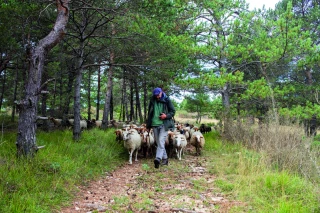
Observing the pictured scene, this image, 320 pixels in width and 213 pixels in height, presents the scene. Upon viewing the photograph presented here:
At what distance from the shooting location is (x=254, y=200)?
4.53m

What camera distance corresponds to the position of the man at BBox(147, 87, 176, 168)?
23.9ft

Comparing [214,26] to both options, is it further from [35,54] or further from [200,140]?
[35,54]

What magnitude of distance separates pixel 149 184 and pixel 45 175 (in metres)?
2.21

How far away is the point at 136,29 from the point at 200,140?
15.8ft

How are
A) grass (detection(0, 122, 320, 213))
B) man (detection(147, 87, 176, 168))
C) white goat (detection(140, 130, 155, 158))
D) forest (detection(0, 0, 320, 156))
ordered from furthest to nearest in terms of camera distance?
white goat (detection(140, 130, 155, 158)), man (detection(147, 87, 176, 168)), forest (detection(0, 0, 320, 156)), grass (detection(0, 122, 320, 213))

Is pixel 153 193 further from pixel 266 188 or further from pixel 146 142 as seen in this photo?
pixel 146 142

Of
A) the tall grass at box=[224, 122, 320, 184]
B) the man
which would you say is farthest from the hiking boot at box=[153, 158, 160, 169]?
the tall grass at box=[224, 122, 320, 184]

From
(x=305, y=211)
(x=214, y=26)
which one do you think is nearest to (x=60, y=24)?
(x=305, y=211)

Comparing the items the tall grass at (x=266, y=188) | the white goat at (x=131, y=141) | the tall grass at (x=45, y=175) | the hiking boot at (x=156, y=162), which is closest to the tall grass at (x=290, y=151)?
the tall grass at (x=266, y=188)

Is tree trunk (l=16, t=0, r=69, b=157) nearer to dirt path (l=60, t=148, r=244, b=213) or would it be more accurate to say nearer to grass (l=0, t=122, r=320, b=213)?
grass (l=0, t=122, r=320, b=213)

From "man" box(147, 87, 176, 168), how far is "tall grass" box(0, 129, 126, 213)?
1498 millimetres

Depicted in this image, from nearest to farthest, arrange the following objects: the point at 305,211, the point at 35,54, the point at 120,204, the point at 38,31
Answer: the point at 305,211 → the point at 120,204 → the point at 35,54 → the point at 38,31

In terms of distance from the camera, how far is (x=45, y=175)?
4977mm

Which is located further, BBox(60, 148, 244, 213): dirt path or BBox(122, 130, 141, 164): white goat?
BBox(122, 130, 141, 164): white goat
